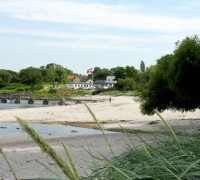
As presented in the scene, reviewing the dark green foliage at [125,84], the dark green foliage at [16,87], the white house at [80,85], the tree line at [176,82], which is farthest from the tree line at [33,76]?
the tree line at [176,82]

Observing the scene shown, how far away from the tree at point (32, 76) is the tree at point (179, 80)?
106m

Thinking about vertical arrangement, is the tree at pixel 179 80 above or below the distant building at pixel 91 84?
above

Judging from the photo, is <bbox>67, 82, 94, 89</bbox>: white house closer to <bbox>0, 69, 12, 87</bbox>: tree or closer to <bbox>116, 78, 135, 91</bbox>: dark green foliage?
<bbox>0, 69, 12, 87</bbox>: tree

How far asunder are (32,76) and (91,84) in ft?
117

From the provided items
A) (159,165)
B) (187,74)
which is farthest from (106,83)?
(159,165)

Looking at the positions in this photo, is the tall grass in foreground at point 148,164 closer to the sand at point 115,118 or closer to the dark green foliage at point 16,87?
the sand at point 115,118

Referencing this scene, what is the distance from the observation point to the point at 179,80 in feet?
70.0

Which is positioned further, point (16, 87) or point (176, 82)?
point (16, 87)

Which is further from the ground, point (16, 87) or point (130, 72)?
point (130, 72)

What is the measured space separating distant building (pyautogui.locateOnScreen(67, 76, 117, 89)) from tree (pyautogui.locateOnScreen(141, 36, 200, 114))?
11834 centimetres

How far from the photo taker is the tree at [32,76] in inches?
5094

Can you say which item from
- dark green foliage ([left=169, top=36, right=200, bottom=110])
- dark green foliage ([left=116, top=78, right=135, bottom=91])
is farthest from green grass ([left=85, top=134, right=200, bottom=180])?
dark green foliage ([left=116, top=78, right=135, bottom=91])

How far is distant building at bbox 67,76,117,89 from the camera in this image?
143500mm

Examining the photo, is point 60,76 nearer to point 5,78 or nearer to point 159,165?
point 5,78
